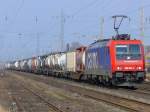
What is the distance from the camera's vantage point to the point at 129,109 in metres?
19.3

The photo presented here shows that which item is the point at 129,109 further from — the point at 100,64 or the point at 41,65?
the point at 41,65

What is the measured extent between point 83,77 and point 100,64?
1036 cm

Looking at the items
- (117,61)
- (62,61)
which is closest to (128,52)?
(117,61)

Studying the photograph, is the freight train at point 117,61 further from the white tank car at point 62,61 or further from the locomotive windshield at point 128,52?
the white tank car at point 62,61

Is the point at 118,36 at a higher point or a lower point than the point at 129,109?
higher

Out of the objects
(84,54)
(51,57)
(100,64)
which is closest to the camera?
(100,64)

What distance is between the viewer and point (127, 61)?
32062 millimetres

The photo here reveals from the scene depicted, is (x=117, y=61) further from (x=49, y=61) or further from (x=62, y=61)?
(x=49, y=61)

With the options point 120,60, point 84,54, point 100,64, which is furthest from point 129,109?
point 84,54

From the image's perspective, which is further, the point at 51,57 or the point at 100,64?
the point at 51,57

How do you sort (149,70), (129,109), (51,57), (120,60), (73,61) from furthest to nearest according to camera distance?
(149,70), (51,57), (73,61), (120,60), (129,109)

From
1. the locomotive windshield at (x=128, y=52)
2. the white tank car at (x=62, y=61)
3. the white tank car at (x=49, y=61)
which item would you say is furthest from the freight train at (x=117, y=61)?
the white tank car at (x=49, y=61)

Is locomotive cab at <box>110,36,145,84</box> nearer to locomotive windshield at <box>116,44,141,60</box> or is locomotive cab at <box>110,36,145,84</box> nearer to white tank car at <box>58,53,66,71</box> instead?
locomotive windshield at <box>116,44,141,60</box>

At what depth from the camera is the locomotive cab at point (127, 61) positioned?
31656 mm
